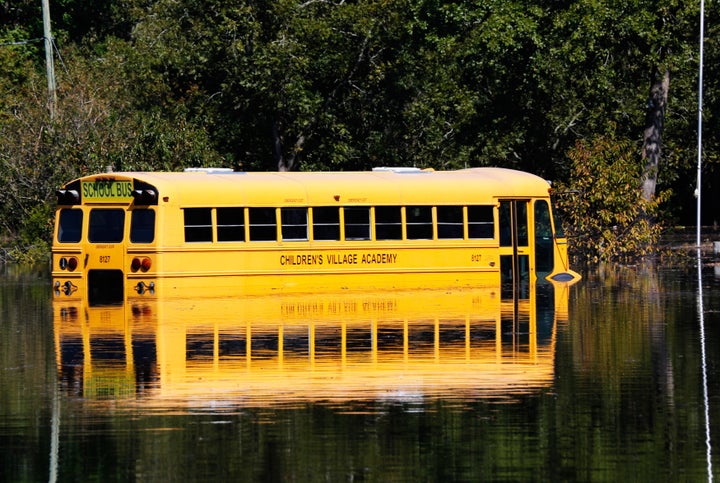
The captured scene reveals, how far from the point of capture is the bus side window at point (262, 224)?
28953mm

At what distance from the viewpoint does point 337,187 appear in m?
29.7

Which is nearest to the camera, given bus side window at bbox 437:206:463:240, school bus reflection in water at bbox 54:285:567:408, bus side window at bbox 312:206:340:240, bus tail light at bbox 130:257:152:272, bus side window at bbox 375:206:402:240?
school bus reflection in water at bbox 54:285:567:408

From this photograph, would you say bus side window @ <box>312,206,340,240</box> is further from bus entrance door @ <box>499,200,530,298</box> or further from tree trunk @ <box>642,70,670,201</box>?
tree trunk @ <box>642,70,670,201</box>

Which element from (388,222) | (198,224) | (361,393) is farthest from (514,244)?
(361,393)

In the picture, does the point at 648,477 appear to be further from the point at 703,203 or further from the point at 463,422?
the point at 703,203

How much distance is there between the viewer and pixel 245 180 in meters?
29.1

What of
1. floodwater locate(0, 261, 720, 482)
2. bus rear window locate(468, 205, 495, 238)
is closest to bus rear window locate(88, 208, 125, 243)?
floodwater locate(0, 261, 720, 482)

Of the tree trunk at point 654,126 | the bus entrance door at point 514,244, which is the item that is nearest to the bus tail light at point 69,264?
the bus entrance door at point 514,244

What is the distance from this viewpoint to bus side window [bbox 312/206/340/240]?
29.5m

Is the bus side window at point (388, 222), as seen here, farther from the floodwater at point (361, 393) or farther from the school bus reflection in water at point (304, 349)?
the floodwater at point (361, 393)

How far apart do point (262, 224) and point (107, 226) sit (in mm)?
2888

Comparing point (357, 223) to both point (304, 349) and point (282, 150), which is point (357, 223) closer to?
point (304, 349)

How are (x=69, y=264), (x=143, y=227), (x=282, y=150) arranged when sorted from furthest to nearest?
(x=282, y=150)
(x=69, y=264)
(x=143, y=227)

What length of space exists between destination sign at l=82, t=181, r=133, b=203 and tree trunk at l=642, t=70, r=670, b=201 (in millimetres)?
23700
